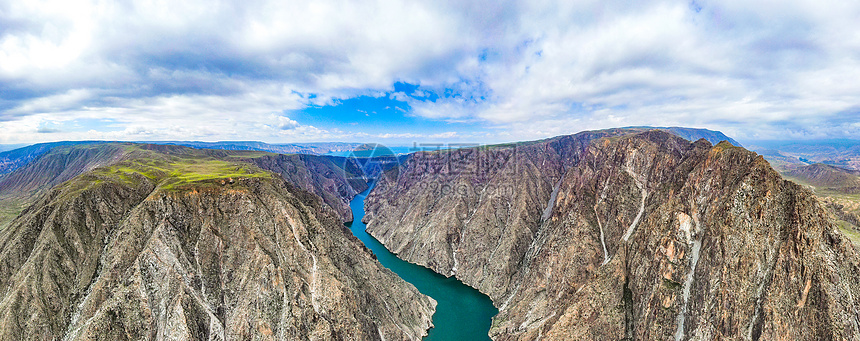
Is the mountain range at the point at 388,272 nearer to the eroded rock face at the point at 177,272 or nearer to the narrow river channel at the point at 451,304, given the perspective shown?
the eroded rock face at the point at 177,272

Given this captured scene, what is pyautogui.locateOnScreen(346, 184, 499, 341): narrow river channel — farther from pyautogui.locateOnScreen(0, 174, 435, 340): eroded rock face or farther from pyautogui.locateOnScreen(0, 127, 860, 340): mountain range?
pyautogui.locateOnScreen(0, 174, 435, 340): eroded rock face

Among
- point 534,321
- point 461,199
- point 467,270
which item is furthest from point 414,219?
point 534,321

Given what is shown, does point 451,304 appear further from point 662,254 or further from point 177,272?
point 177,272

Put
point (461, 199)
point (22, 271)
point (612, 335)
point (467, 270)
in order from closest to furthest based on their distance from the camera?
point (22, 271)
point (612, 335)
point (467, 270)
point (461, 199)

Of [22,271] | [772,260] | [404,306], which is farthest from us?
[404,306]

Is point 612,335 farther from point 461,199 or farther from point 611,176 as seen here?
point 461,199
